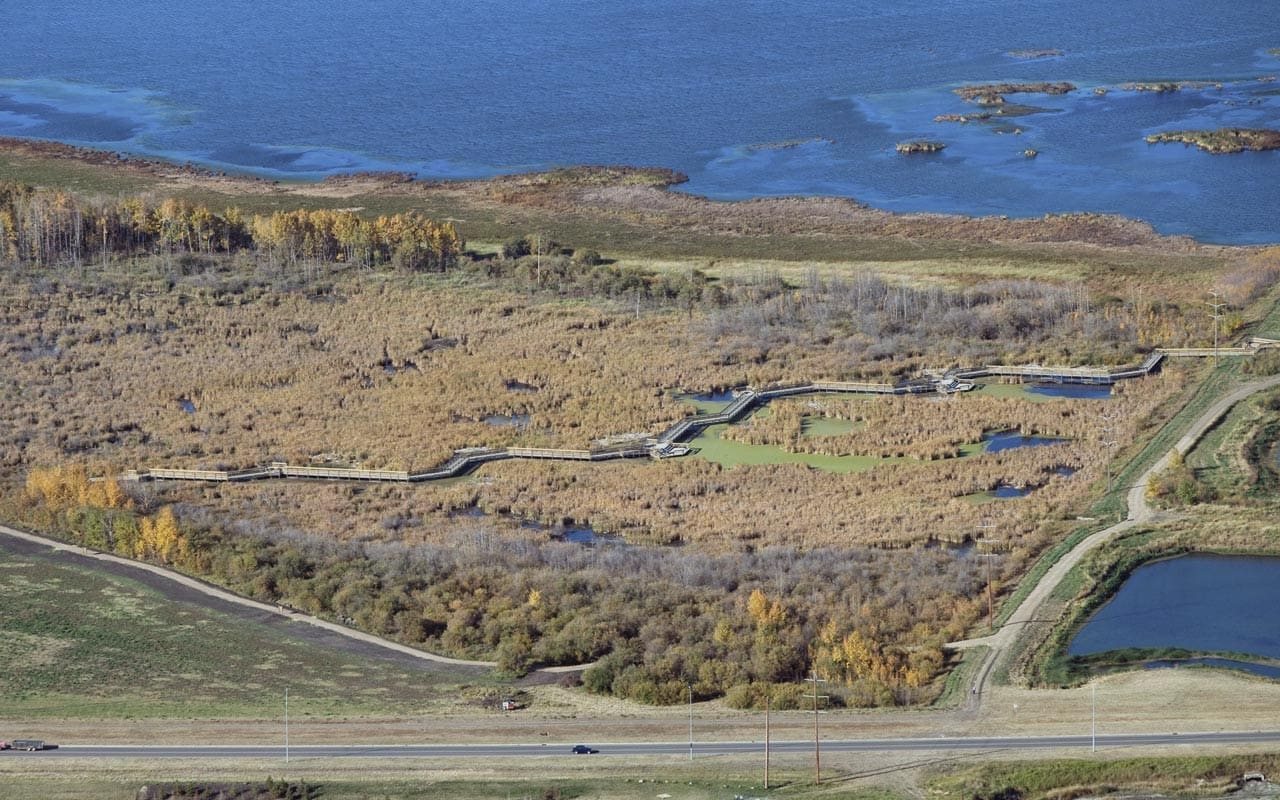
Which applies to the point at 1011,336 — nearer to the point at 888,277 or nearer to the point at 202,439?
the point at 888,277

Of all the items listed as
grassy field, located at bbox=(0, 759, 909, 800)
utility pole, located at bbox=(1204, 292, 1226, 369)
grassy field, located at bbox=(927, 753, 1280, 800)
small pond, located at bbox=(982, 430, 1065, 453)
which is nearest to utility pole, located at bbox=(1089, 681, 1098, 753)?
grassy field, located at bbox=(927, 753, 1280, 800)

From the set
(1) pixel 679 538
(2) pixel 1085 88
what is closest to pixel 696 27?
(2) pixel 1085 88

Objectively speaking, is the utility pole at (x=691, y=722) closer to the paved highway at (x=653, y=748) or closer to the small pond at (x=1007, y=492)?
the paved highway at (x=653, y=748)

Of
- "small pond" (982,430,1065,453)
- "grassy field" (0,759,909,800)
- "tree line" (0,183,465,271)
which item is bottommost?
"grassy field" (0,759,909,800)

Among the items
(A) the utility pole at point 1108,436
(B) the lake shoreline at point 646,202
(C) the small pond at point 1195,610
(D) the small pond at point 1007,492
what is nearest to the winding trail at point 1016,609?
(A) the utility pole at point 1108,436

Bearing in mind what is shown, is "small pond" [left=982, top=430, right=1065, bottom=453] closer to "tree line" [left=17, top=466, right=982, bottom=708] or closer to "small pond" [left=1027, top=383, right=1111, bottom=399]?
"small pond" [left=1027, top=383, right=1111, bottom=399]

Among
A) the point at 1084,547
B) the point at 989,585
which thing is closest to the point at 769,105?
the point at 1084,547
